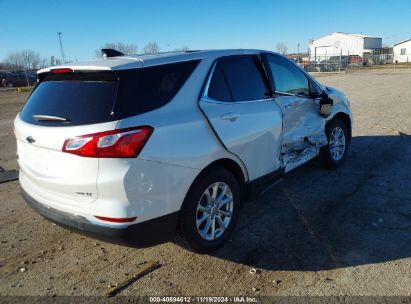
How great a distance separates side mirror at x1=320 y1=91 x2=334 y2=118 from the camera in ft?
17.6

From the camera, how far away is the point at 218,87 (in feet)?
12.0

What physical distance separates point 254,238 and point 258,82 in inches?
66.8

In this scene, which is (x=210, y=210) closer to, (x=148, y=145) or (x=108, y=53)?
(x=148, y=145)

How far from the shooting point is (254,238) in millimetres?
3893

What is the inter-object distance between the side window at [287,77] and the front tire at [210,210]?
1.54 metres

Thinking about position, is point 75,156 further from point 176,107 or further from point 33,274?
point 33,274

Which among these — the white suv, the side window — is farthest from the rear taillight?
the side window

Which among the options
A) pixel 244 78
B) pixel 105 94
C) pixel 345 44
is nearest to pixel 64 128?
pixel 105 94

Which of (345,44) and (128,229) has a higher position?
(345,44)

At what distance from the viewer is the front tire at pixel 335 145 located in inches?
225

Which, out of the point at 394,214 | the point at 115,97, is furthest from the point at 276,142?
the point at 115,97

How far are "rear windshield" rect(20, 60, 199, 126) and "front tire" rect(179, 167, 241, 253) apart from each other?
81cm

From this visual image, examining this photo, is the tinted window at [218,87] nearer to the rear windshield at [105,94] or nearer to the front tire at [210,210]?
the rear windshield at [105,94]

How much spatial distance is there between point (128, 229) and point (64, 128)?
0.92 meters
